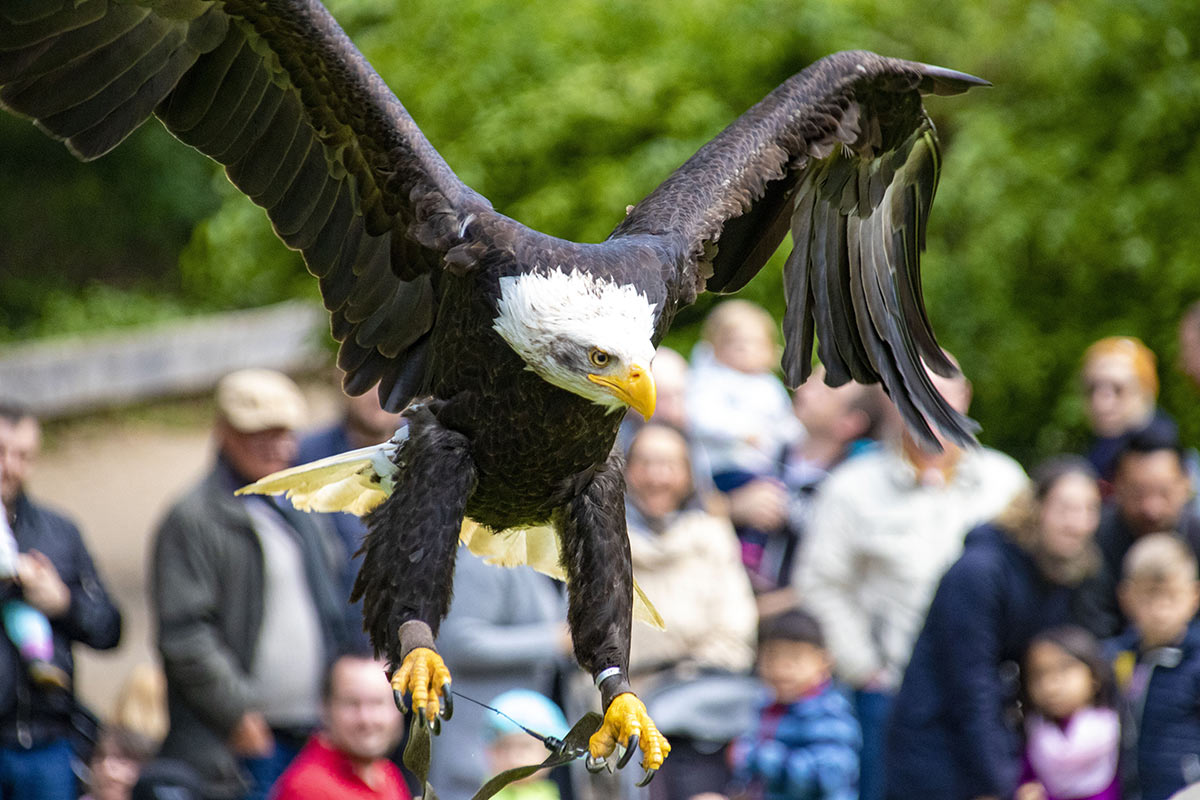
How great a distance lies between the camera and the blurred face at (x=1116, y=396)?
6.04m

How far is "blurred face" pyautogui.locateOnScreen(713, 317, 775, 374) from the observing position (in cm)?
651

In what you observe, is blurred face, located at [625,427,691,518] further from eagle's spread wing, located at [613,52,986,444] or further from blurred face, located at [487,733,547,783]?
blurred face, located at [487,733,547,783]

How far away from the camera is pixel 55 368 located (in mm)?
15039

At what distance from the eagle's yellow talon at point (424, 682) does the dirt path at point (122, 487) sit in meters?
5.91

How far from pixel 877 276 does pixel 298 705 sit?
7.27ft

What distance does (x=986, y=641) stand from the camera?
513 cm

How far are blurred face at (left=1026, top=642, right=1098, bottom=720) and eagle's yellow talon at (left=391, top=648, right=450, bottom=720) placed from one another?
7.60ft

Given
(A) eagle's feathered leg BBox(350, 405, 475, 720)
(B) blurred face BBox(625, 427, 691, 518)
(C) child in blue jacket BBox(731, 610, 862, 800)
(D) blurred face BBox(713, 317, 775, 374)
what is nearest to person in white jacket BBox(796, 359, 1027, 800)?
(C) child in blue jacket BBox(731, 610, 862, 800)

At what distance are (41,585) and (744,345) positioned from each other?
285cm

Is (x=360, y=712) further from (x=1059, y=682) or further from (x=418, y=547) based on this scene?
(x=1059, y=682)

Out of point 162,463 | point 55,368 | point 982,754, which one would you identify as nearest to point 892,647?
point 982,754

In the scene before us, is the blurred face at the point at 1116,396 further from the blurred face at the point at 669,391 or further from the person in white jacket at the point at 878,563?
the blurred face at the point at 669,391

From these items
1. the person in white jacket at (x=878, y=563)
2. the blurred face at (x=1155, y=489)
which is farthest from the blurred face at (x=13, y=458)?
the blurred face at (x=1155, y=489)

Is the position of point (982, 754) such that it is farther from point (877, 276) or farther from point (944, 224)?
point (944, 224)
